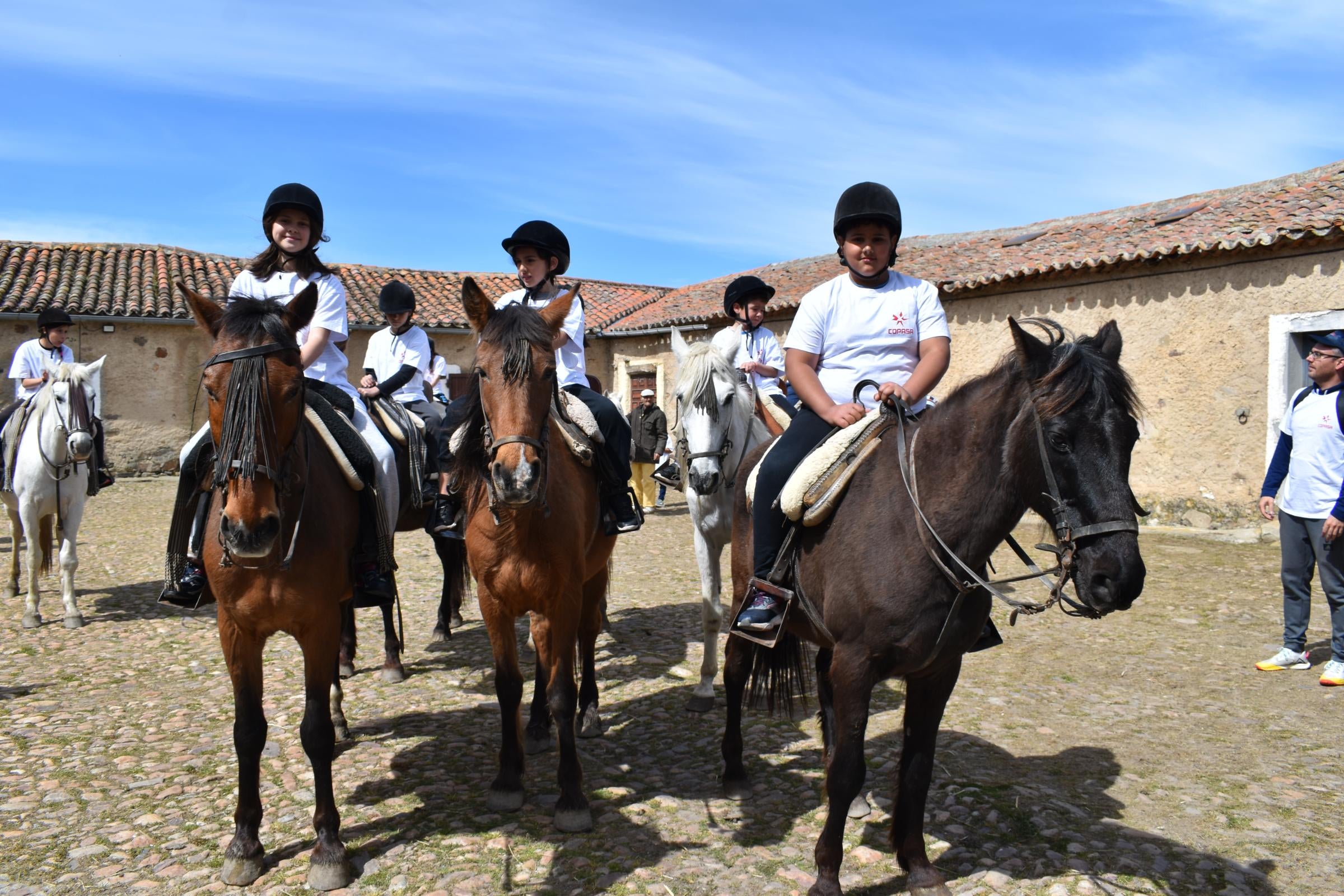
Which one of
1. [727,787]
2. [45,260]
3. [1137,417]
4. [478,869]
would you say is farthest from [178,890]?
[45,260]

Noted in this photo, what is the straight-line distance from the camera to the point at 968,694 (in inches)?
237

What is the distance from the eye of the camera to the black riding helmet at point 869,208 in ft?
12.7

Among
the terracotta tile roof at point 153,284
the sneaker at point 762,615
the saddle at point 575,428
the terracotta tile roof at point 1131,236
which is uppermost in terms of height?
the terracotta tile roof at point 153,284

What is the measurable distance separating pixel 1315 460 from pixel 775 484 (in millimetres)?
5113

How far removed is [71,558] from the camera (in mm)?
8070

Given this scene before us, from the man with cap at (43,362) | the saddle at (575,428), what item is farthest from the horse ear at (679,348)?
the man with cap at (43,362)

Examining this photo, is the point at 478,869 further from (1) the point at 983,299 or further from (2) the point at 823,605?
(1) the point at 983,299

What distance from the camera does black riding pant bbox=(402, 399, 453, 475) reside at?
4.85 meters

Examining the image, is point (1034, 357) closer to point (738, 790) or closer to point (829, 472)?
point (829, 472)

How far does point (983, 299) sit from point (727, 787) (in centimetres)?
1298

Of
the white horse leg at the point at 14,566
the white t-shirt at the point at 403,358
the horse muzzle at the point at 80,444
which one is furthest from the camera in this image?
the white horse leg at the point at 14,566

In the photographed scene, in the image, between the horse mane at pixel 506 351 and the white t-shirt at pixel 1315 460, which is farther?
the white t-shirt at pixel 1315 460

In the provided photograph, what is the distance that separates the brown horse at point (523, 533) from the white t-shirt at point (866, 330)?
47.1 inches

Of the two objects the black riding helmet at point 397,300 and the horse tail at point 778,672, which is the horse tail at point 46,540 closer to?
the black riding helmet at point 397,300
